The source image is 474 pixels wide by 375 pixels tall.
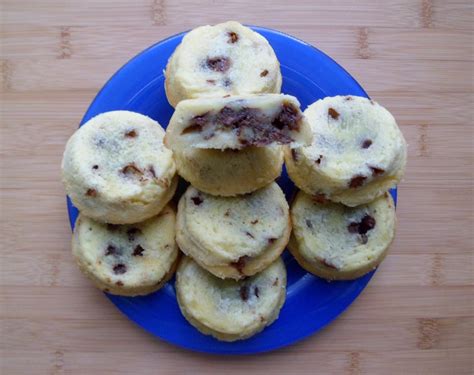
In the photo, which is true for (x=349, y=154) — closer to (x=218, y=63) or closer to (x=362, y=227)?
(x=362, y=227)

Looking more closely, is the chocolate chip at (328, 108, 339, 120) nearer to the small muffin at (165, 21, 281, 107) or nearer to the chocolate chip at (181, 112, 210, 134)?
the small muffin at (165, 21, 281, 107)

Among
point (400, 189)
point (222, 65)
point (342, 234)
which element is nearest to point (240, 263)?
point (342, 234)

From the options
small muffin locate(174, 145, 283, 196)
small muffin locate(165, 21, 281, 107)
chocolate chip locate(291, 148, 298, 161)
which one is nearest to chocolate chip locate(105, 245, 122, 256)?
small muffin locate(174, 145, 283, 196)

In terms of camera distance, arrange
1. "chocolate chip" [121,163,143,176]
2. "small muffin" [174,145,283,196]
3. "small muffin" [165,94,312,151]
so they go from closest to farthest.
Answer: "small muffin" [165,94,312,151], "small muffin" [174,145,283,196], "chocolate chip" [121,163,143,176]

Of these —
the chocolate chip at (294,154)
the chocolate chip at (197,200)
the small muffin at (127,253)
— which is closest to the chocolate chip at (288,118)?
the chocolate chip at (294,154)

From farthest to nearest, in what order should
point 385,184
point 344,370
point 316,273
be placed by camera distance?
point 344,370 < point 316,273 < point 385,184

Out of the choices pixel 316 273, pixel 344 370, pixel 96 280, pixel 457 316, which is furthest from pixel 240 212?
pixel 457 316

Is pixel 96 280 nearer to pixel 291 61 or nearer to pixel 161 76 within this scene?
pixel 161 76
